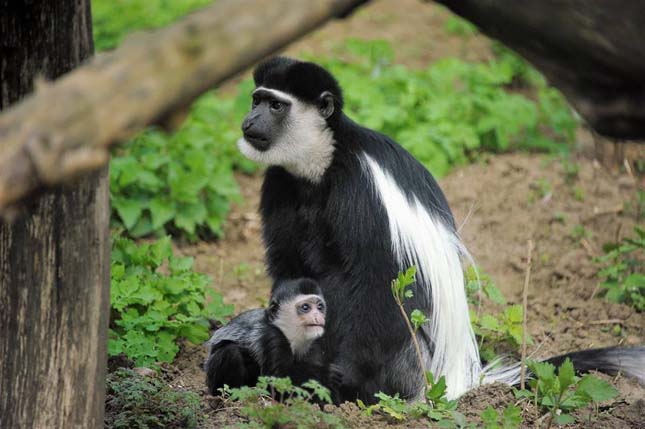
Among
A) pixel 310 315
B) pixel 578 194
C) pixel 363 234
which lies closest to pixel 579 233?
pixel 578 194

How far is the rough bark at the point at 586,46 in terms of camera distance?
201cm

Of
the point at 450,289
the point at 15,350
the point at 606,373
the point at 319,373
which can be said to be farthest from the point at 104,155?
the point at 606,373

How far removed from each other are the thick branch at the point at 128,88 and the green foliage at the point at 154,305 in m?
1.98

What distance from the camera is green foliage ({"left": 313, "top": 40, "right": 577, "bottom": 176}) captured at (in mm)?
6039

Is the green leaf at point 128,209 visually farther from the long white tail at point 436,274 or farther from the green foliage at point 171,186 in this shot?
the long white tail at point 436,274

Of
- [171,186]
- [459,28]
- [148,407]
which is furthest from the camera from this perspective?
[459,28]

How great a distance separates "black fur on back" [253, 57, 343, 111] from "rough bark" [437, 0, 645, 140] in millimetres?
1545

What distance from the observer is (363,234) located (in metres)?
3.57

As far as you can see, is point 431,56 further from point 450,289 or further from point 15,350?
point 15,350

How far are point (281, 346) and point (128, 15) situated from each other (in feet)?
15.6

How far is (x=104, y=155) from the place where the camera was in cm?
172

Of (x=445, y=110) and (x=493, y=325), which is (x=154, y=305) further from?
(x=445, y=110)

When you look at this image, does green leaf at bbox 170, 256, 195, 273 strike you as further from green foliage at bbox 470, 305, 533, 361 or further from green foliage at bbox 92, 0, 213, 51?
green foliage at bbox 92, 0, 213, 51

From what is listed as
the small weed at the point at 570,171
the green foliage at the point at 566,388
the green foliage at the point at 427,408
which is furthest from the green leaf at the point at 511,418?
the small weed at the point at 570,171
